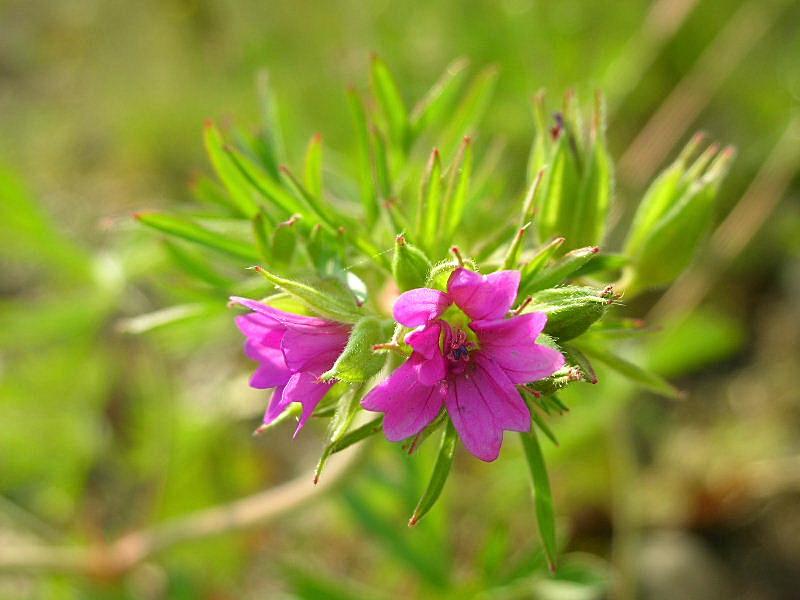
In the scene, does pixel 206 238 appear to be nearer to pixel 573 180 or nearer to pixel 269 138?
pixel 269 138

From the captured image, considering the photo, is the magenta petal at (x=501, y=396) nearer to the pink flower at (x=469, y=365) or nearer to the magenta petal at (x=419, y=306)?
the pink flower at (x=469, y=365)

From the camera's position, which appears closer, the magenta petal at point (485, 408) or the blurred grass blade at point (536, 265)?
the magenta petal at point (485, 408)

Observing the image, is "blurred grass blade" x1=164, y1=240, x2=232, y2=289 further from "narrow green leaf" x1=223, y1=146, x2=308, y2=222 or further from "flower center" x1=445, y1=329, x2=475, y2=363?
"flower center" x1=445, y1=329, x2=475, y2=363

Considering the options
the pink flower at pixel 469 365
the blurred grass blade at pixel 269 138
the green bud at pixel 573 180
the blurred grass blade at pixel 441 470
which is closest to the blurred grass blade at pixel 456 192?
the green bud at pixel 573 180

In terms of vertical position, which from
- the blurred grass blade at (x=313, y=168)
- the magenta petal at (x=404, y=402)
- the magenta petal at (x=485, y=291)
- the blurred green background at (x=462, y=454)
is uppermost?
the magenta petal at (x=485, y=291)

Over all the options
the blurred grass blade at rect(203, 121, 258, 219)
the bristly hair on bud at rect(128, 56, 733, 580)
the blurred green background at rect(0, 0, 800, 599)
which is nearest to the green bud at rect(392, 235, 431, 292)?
the bristly hair on bud at rect(128, 56, 733, 580)

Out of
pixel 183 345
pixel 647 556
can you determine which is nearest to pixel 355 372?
pixel 183 345

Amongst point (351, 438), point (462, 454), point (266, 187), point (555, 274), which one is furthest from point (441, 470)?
point (462, 454)
